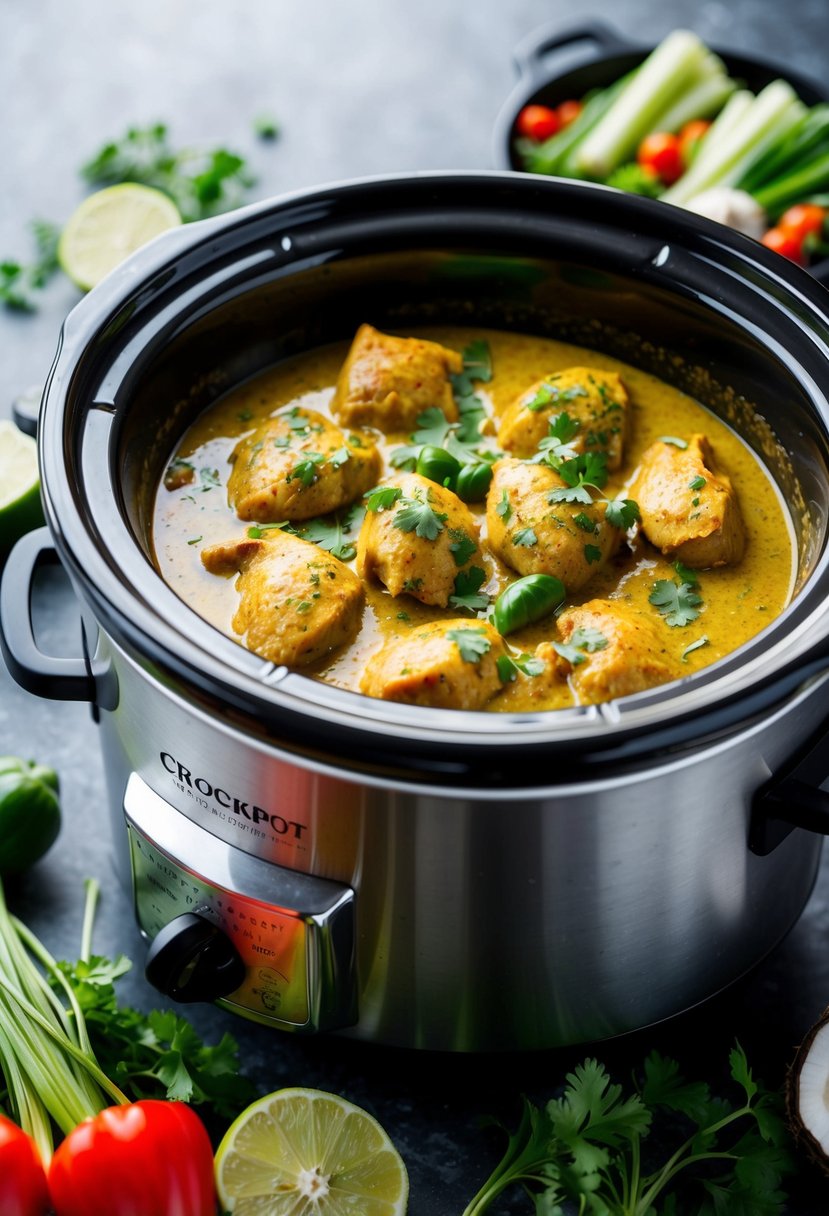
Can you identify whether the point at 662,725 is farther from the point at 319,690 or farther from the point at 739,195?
the point at 739,195

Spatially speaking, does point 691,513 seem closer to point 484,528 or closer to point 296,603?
point 484,528

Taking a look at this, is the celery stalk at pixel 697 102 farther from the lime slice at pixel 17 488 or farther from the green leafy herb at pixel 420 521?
the green leafy herb at pixel 420 521

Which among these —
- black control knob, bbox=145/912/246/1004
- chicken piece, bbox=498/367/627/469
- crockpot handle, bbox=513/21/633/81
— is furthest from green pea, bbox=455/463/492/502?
crockpot handle, bbox=513/21/633/81

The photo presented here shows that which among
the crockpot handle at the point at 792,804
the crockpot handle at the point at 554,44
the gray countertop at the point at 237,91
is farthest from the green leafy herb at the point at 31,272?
the crockpot handle at the point at 792,804

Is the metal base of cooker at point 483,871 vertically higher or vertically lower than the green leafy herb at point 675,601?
lower

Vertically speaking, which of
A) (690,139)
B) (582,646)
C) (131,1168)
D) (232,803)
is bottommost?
(131,1168)

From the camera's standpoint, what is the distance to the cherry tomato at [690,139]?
4.49 meters

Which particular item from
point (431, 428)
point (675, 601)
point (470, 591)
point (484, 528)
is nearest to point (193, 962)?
point (470, 591)

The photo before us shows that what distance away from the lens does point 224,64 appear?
187 inches

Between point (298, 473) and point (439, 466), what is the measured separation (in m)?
0.26

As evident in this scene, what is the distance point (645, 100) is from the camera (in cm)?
440

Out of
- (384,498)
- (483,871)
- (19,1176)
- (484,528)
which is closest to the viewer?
(483,871)

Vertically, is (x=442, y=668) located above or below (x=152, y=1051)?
above

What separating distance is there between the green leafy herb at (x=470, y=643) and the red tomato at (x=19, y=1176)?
1028 millimetres
